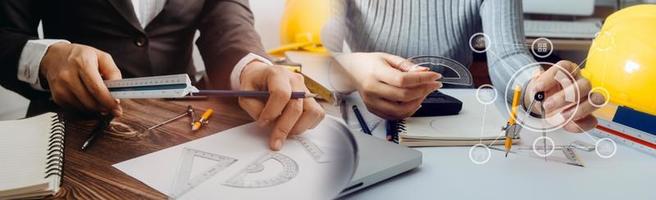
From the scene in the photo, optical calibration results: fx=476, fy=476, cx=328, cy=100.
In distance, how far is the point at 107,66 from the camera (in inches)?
17.8

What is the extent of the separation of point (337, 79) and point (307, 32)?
6 centimetres

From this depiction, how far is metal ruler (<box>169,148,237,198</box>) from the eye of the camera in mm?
418

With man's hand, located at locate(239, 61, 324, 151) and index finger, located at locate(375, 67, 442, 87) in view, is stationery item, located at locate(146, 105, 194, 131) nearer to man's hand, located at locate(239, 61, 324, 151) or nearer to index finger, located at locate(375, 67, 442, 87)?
man's hand, located at locate(239, 61, 324, 151)

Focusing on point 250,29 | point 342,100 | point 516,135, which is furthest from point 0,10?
point 516,135

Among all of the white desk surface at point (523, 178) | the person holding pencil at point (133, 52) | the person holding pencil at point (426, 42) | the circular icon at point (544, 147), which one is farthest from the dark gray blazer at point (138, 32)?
the circular icon at point (544, 147)

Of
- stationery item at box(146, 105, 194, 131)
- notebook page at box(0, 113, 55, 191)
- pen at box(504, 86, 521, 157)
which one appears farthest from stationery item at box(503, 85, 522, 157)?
notebook page at box(0, 113, 55, 191)

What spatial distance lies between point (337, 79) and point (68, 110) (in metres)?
0.28

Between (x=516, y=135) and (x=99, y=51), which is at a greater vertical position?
(x=99, y=51)

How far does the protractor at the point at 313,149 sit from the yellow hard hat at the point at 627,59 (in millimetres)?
271

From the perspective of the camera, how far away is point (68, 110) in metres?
0.49

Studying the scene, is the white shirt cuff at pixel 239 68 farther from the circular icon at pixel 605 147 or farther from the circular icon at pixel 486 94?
the circular icon at pixel 605 147

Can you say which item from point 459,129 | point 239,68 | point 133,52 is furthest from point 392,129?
point 133,52

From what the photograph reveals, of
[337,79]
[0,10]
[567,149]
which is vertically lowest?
[567,149]

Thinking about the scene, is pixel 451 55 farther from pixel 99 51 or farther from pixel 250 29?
pixel 99 51
